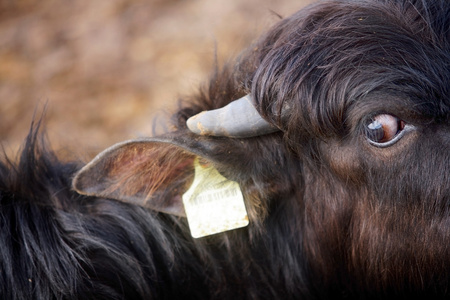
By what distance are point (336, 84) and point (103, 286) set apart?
1.53 meters

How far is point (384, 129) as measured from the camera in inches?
86.2

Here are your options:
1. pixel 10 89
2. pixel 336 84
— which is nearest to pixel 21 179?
pixel 336 84

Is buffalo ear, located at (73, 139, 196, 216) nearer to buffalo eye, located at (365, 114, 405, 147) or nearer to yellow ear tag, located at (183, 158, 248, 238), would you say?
yellow ear tag, located at (183, 158, 248, 238)

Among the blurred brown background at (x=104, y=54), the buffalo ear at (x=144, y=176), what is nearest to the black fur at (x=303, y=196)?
the buffalo ear at (x=144, y=176)

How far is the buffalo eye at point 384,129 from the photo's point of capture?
2.19m

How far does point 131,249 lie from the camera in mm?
2797

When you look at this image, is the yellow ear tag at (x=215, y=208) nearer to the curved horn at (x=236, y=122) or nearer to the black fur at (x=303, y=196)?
the black fur at (x=303, y=196)

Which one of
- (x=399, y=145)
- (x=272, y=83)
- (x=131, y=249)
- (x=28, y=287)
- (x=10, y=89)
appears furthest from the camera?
(x=10, y=89)

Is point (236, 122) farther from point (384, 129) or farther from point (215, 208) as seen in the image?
point (384, 129)

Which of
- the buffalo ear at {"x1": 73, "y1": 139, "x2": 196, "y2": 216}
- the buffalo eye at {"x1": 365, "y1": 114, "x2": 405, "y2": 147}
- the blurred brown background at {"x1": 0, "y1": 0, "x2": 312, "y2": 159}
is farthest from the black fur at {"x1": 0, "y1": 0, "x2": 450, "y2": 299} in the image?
the blurred brown background at {"x1": 0, "y1": 0, "x2": 312, "y2": 159}

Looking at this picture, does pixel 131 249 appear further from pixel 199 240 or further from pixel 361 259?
pixel 361 259

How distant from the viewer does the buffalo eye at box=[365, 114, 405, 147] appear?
86.1 inches

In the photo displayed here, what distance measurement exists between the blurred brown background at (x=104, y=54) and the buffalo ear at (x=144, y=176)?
3.97 metres

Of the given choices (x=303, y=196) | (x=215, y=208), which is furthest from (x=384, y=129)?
(x=215, y=208)
